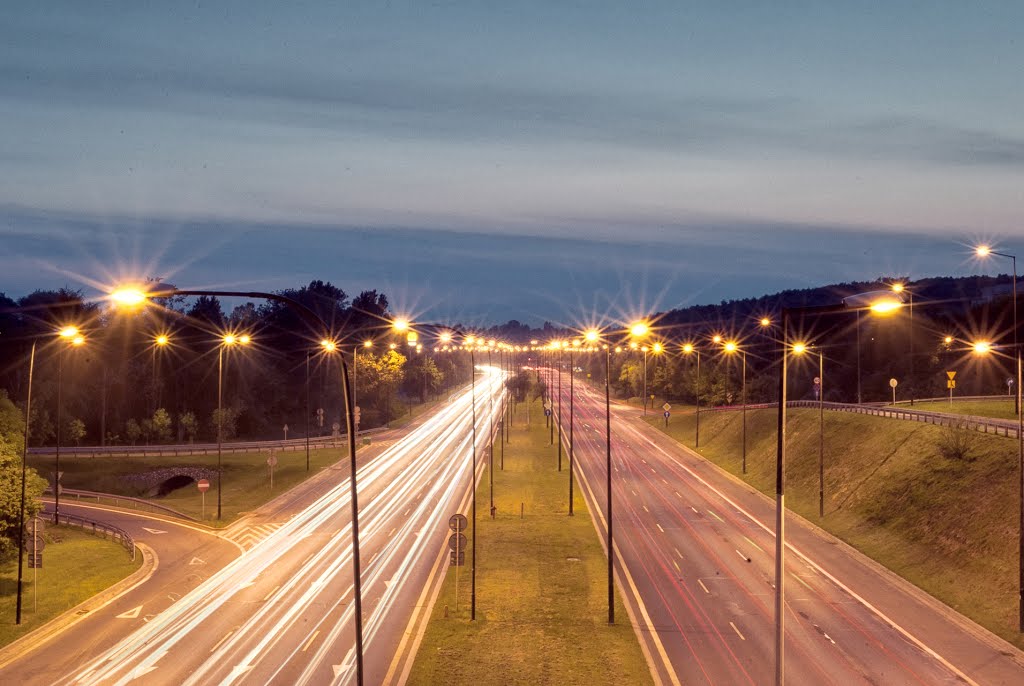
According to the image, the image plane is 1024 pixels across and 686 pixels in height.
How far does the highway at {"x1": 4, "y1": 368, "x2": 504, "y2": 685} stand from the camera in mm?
27891

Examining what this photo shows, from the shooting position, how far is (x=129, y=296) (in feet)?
41.6

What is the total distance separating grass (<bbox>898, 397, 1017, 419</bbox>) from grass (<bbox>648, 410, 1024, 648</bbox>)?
9.65 metres

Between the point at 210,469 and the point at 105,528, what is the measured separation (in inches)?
1187

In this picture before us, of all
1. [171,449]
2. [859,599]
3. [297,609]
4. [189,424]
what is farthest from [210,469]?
[859,599]

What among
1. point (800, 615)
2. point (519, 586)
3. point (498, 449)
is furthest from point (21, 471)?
point (498, 449)

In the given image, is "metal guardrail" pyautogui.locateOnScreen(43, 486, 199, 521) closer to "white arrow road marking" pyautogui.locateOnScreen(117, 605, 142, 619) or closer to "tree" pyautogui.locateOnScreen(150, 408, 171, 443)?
"white arrow road marking" pyautogui.locateOnScreen(117, 605, 142, 619)

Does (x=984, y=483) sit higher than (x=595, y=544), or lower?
higher

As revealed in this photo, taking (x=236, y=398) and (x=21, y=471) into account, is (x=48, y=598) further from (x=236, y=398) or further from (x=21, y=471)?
(x=236, y=398)

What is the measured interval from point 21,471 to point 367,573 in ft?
55.4

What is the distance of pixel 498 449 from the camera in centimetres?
9050

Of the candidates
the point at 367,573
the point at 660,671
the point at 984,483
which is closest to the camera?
the point at 660,671

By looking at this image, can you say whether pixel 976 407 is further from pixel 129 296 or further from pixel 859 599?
pixel 129 296

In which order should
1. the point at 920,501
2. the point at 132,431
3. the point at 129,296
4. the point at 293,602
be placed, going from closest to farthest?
the point at 129,296 < the point at 293,602 < the point at 920,501 < the point at 132,431

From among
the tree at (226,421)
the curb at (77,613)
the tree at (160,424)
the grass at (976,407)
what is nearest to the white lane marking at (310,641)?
the curb at (77,613)
